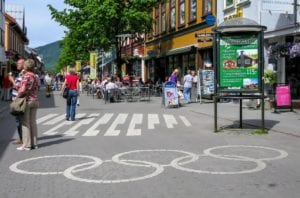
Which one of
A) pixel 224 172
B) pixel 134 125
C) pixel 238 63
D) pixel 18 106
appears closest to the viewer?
pixel 224 172

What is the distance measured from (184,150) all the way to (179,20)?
86.5ft

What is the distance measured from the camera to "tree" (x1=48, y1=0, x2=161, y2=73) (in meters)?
34.8

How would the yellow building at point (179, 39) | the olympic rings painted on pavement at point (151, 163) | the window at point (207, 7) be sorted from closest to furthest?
the olympic rings painted on pavement at point (151, 163) < the window at point (207, 7) < the yellow building at point (179, 39)

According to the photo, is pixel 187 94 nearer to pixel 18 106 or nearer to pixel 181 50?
pixel 181 50

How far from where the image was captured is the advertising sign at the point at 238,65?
1280 cm

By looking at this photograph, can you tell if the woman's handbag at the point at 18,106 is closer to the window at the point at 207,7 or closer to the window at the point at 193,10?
the window at the point at 207,7

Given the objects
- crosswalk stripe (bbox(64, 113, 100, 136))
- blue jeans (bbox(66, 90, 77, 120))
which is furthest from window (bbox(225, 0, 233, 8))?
blue jeans (bbox(66, 90, 77, 120))

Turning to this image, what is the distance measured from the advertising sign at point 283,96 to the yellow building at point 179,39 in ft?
21.2

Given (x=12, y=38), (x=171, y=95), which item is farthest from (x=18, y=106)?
(x=12, y=38)

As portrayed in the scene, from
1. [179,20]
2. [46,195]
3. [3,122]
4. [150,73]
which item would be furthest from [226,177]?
[150,73]

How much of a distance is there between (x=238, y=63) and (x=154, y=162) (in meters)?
4.96

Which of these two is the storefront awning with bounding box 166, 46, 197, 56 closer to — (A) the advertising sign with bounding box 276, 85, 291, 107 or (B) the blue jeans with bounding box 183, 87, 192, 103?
(B) the blue jeans with bounding box 183, 87, 192, 103

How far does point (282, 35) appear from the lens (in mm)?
21141

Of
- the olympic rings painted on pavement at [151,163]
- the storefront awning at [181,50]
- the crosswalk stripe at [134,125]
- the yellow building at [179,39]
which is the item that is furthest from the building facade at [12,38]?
the olympic rings painted on pavement at [151,163]
